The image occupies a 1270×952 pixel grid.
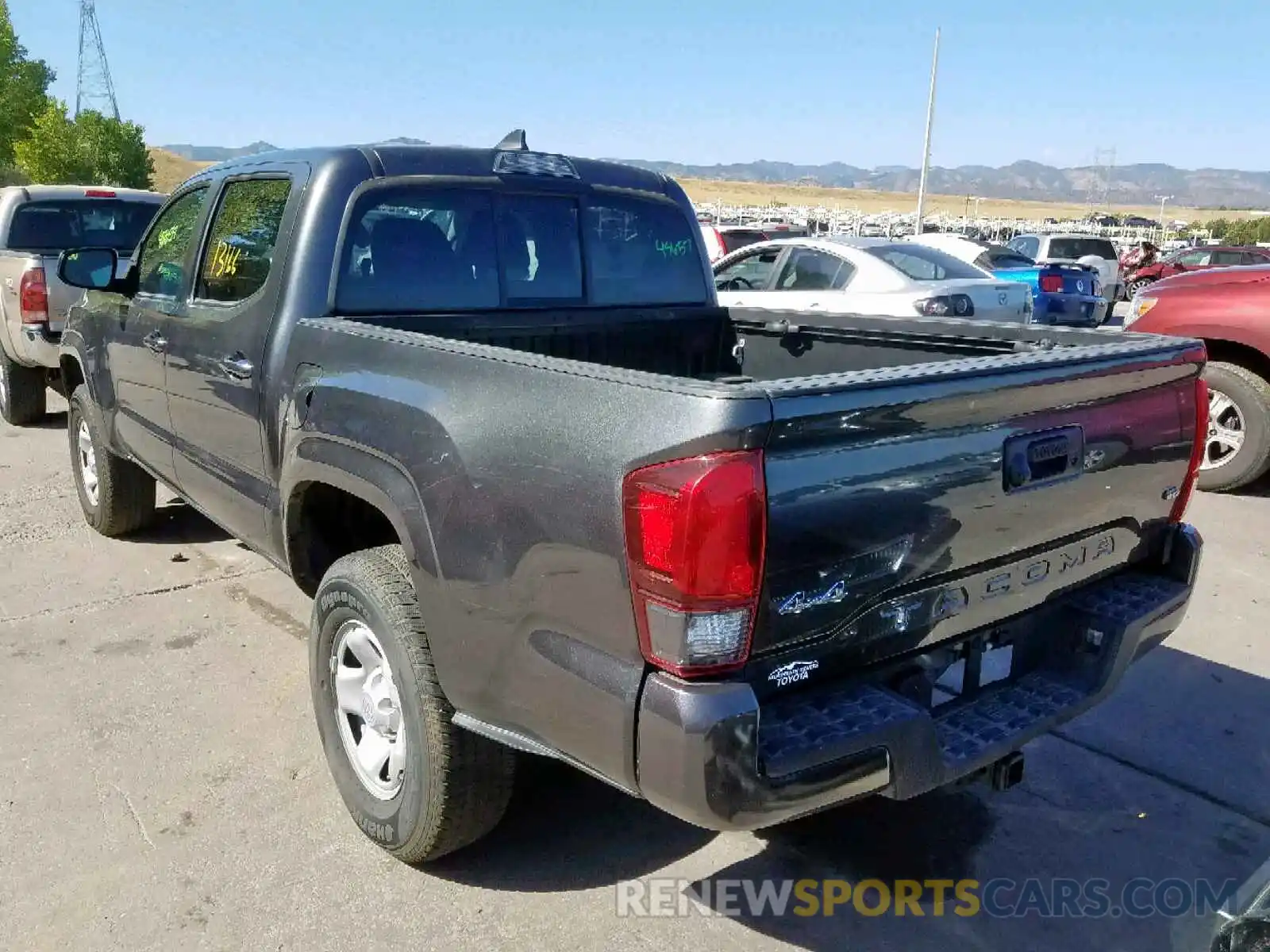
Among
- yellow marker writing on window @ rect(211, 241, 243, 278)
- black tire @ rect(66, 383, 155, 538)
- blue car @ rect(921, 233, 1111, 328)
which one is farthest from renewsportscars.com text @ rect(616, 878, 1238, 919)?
blue car @ rect(921, 233, 1111, 328)

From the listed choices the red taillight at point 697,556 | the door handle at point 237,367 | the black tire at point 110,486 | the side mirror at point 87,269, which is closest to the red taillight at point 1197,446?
the red taillight at point 697,556

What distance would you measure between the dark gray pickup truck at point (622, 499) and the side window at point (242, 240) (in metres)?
0.02

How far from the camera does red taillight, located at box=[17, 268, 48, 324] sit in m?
7.70

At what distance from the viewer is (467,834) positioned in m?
2.80

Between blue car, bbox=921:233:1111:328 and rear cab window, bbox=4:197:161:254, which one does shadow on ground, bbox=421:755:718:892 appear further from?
blue car, bbox=921:233:1111:328

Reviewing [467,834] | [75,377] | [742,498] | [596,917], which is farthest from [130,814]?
[75,377]

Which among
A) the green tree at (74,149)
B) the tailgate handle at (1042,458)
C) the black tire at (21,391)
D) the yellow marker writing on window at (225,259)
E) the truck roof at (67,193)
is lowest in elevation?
the black tire at (21,391)

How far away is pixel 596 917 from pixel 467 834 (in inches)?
16.1

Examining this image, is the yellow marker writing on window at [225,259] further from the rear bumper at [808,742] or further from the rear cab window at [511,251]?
the rear bumper at [808,742]

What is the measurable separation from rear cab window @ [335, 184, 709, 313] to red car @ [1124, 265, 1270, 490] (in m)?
4.34

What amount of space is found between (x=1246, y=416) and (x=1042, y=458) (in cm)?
537

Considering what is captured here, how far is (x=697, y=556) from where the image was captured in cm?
195

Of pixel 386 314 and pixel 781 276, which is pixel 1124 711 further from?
pixel 781 276

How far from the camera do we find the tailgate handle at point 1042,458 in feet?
7.86
